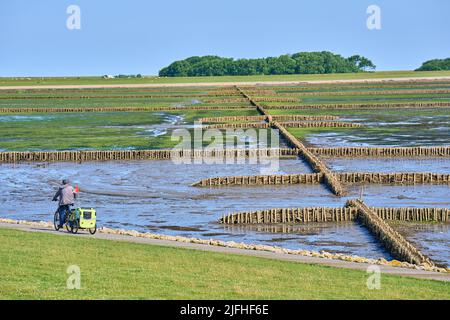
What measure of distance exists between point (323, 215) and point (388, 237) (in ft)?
23.7

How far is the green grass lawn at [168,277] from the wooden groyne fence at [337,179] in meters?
25.8

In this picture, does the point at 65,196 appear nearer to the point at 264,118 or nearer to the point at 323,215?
the point at 323,215

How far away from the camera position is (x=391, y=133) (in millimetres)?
86625

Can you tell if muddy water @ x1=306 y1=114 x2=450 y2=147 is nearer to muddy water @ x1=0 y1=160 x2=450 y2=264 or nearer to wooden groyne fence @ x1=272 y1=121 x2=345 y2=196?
wooden groyne fence @ x1=272 y1=121 x2=345 y2=196

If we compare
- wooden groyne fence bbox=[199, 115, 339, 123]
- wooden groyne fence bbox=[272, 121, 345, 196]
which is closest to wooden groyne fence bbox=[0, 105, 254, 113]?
wooden groyne fence bbox=[199, 115, 339, 123]

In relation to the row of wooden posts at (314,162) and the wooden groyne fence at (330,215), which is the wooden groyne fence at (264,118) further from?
the wooden groyne fence at (330,215)

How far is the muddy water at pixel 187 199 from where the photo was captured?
39094 mm

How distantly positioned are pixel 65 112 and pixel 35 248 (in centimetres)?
9988

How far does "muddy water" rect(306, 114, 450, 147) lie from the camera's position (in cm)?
7744

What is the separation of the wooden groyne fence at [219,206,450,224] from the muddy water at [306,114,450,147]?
3306 cm

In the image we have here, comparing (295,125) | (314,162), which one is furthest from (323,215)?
(295,125)
